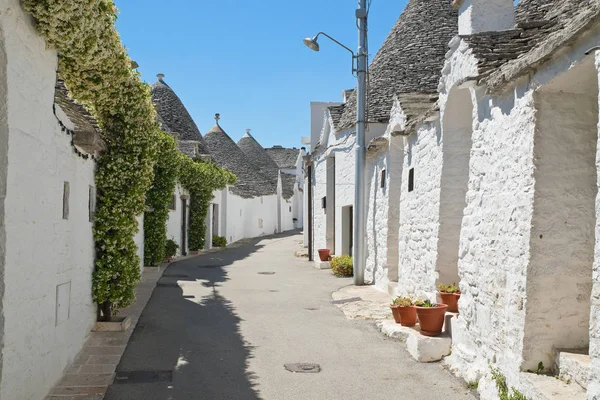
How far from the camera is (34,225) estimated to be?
4.73 metres

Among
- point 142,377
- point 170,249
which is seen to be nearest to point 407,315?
point 142,377

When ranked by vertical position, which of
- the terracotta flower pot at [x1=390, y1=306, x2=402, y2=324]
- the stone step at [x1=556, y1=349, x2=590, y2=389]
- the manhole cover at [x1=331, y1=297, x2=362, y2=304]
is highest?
the stone step at [x1=556, y1=349, x2=590, y2=389]

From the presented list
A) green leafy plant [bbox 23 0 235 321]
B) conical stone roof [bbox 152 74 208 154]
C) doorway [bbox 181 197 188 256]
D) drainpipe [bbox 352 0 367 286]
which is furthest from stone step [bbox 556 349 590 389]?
conical stone roof [bbox 152 74 208 154]

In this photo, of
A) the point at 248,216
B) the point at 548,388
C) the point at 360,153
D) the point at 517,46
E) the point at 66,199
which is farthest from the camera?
the point at 248,216

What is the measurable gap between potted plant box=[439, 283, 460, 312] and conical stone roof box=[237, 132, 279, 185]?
35.9m

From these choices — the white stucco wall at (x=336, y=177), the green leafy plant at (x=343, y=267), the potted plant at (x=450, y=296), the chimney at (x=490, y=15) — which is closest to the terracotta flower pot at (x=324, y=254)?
the white stucco wall at (x=336, y=177)

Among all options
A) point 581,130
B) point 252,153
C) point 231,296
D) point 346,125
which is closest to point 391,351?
point 581,130

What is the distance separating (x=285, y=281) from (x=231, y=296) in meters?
2.85

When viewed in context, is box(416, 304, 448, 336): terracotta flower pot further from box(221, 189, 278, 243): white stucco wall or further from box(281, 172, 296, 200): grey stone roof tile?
box(281, 172, 296, 200): grey stone roof tile

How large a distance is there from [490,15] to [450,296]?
3.96 metres

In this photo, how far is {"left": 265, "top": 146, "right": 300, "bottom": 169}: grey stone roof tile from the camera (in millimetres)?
59438

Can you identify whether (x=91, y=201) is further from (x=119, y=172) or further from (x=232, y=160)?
(x=232, y=160)

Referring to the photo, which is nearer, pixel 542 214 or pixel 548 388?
pixel 548 388

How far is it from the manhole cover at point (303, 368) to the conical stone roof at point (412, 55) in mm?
8672
